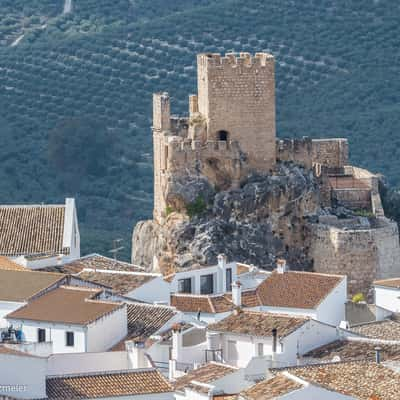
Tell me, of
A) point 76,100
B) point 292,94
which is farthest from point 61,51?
point 292,94

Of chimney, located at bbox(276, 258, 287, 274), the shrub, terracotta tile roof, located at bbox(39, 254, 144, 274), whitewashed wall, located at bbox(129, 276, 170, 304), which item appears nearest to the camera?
whitewashed wall, located at bbox(129, 276, 170, 304)

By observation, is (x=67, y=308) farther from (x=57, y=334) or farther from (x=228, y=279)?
(x=228, y=279)

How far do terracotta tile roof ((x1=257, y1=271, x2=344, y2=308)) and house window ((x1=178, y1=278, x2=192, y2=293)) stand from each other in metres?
1.93

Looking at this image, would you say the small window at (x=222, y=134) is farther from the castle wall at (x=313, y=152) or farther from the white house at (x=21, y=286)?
the white house at (x=21, y=286)

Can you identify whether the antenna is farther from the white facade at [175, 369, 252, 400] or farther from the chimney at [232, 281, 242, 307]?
the white facade at [175, 369, 252, 400]

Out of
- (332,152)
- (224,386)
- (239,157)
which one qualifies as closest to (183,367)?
(224,386)

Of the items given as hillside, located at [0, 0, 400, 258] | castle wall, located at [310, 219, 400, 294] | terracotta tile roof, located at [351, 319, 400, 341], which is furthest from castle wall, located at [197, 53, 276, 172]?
hillside, located at [0, 0, 400, 258]

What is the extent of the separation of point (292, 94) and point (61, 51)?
421 inches

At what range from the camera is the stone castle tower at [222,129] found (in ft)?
213

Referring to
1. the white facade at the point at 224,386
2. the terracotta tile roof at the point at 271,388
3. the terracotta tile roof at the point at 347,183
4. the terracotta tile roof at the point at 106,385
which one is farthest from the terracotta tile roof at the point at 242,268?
the terracotta tile roof at the point at 271,388

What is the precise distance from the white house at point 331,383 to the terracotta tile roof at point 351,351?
2110mm

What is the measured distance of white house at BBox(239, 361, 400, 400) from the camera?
44812 millimetres

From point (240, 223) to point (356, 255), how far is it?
9.11 ft

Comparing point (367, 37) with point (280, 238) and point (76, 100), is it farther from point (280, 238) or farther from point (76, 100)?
point (280, 238)
